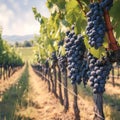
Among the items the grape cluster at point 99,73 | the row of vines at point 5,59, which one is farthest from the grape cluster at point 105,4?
the row of vines at point 5,59

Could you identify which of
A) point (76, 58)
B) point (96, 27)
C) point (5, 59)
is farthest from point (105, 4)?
point (5, 59)

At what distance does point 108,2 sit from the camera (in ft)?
13.1

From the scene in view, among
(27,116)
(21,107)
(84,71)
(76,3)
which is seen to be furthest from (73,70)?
(21,107)

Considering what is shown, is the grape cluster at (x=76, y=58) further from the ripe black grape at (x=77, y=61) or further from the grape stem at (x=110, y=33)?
the grape stem at (x=110, y=33)

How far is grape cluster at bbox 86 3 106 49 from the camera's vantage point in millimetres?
4023

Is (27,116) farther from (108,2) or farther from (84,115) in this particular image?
(108,2)

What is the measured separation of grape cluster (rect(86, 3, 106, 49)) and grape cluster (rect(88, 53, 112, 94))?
95 centimetres

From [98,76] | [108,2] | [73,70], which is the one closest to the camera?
[108,2]

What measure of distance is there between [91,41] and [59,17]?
3995 mm

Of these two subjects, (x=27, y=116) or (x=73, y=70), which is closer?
(x=73, y=70)

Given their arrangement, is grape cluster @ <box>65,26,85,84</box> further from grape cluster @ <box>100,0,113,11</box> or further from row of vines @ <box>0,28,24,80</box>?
row of vines @ <box>0,28,24,80</box>

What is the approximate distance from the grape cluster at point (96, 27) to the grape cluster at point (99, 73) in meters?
0.95

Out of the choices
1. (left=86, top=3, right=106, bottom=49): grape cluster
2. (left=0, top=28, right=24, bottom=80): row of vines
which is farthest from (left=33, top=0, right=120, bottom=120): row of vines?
(left=0, top=28, right=24, bottom=80): row of vines

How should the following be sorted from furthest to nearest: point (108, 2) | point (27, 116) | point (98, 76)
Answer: point (27, 116) < point (98, 76) < point (108, 2)
